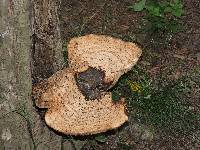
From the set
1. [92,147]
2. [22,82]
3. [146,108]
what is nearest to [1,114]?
[22,82]

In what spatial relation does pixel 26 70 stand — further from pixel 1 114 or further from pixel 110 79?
pixel 110 79

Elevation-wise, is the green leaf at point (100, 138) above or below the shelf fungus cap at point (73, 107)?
below

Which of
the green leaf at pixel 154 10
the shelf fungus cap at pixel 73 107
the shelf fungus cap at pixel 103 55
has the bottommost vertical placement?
the green leaf at pixel 154 10

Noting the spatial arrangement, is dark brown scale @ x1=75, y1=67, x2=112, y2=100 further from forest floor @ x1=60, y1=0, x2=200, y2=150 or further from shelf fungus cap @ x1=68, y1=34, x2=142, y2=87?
forest floor @ x1=60, y1=0, x2=200, y2=150

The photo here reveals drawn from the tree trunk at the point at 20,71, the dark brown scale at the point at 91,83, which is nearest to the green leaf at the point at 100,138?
the tree trunk at the point at 20,71

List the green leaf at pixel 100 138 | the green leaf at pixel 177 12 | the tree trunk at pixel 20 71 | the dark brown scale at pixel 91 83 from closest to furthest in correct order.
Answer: the tree trunk at pixel 20 71, the dark brown scale at pixel 91 83, the green leaf at pixel 100 138, the green leaf at pixel 177 12

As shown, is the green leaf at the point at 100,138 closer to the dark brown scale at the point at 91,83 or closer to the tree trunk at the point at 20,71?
the tree trunk at the point at 20,71

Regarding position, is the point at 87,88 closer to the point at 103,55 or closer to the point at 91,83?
the point at 91,83
